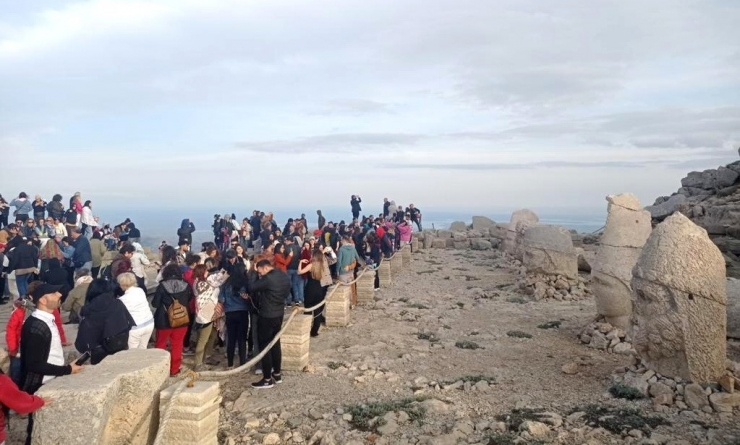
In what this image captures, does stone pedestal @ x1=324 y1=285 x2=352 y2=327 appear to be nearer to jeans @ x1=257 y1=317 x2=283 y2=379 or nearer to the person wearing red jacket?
jeans @ x1=257 y1=317 x2=283 y2=379

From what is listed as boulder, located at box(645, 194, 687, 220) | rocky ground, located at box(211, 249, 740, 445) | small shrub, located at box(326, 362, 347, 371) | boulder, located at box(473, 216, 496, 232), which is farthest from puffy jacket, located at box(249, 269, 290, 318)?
boulder, located at box(473, 216, 496, 232)

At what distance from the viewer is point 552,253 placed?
13.3 m

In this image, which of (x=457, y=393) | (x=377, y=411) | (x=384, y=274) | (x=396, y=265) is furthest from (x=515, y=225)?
(x=377, y=411)

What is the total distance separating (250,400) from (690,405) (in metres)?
5.33

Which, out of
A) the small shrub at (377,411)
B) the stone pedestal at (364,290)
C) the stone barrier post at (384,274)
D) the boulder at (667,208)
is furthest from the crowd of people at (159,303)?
the boulder at (667,208)

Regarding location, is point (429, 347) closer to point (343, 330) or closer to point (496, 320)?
point (343, 330)

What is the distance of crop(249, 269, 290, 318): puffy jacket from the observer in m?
6.81

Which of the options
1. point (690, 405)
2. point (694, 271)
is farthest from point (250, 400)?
point (694, 271)

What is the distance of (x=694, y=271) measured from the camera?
241 inches

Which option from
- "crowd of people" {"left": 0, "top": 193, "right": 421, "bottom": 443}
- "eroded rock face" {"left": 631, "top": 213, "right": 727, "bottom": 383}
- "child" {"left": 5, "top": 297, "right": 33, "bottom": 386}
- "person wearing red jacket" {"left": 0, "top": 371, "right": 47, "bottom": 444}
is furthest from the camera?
"eroded rock face" {"left": 631, "top": 213, "right": 727, "bottom": 383}

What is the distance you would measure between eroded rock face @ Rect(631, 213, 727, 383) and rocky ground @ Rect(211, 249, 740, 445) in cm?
71

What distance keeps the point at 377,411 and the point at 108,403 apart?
299cm

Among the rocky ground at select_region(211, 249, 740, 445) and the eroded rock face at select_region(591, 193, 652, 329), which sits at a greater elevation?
the eroded rock face at select_region(591, 193, 652, 329)

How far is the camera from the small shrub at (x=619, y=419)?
5.21m
